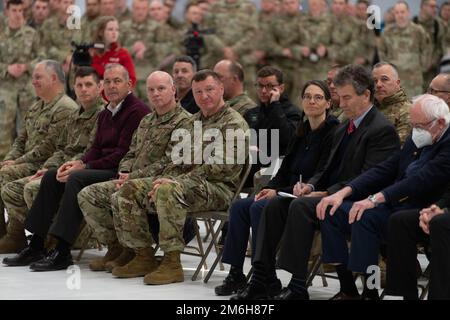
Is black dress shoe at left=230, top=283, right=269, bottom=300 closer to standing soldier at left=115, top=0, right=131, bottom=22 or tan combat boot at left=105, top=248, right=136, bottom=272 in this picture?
tan combat boot at left=105, top=248, right=136, bottom=272

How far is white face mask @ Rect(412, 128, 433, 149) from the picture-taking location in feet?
17.9

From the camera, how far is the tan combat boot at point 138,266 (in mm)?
6688

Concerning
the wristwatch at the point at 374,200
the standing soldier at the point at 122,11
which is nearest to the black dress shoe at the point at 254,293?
the wristwatch at the point at 374,200

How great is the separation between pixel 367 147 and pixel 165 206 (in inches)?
54.0

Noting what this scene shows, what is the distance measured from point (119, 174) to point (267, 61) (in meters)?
5.65

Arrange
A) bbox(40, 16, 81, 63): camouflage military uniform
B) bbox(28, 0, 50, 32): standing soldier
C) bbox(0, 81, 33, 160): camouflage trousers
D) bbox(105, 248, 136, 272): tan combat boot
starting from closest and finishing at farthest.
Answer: bbox(105, 248, 136, 272): tan combat boot
bbox(40, 16, 81, 63): camouflage military uniform
bbox(0, 81, 33, 160): camouflage trousers
bbox(28, 0, 50, 32): standing soldier

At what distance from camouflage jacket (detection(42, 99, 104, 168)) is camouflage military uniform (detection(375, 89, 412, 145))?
7.07ft

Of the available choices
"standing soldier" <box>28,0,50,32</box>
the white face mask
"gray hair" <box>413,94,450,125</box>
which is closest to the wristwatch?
the white face mask

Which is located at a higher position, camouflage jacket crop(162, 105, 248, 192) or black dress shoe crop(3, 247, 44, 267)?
camouflage jacket crop(162, 105, 248, 192)

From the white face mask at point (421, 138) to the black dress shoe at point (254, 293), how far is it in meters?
1.14

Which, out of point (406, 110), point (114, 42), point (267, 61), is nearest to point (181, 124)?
point (406, 110)

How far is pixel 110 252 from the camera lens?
7.09 meters

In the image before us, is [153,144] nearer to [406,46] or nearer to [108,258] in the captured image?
[108,258]

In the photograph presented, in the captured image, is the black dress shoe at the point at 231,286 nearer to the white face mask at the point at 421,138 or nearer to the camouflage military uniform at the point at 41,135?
the white face mask at the point at 421,138
